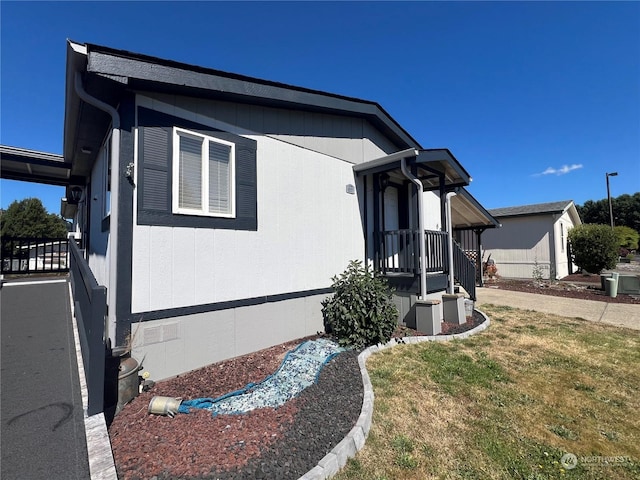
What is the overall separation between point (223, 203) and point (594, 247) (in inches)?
730

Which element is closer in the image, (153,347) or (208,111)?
(153,347)

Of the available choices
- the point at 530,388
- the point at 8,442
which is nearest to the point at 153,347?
the point at 8,442

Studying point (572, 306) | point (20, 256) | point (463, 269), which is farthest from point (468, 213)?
point (20, 256)

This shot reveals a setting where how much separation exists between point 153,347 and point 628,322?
416 inches

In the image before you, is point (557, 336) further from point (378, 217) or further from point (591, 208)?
point (591, 208)

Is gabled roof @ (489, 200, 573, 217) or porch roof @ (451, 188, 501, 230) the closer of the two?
porch roof @ (451, 188, 501, 230)

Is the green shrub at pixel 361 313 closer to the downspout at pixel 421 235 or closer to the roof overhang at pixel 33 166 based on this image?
the downspout at pixel 421 235

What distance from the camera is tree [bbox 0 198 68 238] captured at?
27297mm

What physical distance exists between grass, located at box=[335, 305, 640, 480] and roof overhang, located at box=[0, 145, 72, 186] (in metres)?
8.41

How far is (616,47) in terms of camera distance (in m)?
8.88

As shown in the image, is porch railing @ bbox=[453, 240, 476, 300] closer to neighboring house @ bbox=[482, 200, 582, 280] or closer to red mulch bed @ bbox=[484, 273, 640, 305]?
red mulch bed @ bbox=[484, 273, 640, 305]

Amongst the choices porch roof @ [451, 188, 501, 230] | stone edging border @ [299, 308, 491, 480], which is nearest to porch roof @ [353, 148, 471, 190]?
porch roof @ [451, 188, 501, 230]

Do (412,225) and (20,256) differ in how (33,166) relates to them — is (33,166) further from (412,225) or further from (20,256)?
(412,225)

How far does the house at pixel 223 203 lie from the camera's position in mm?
3578
